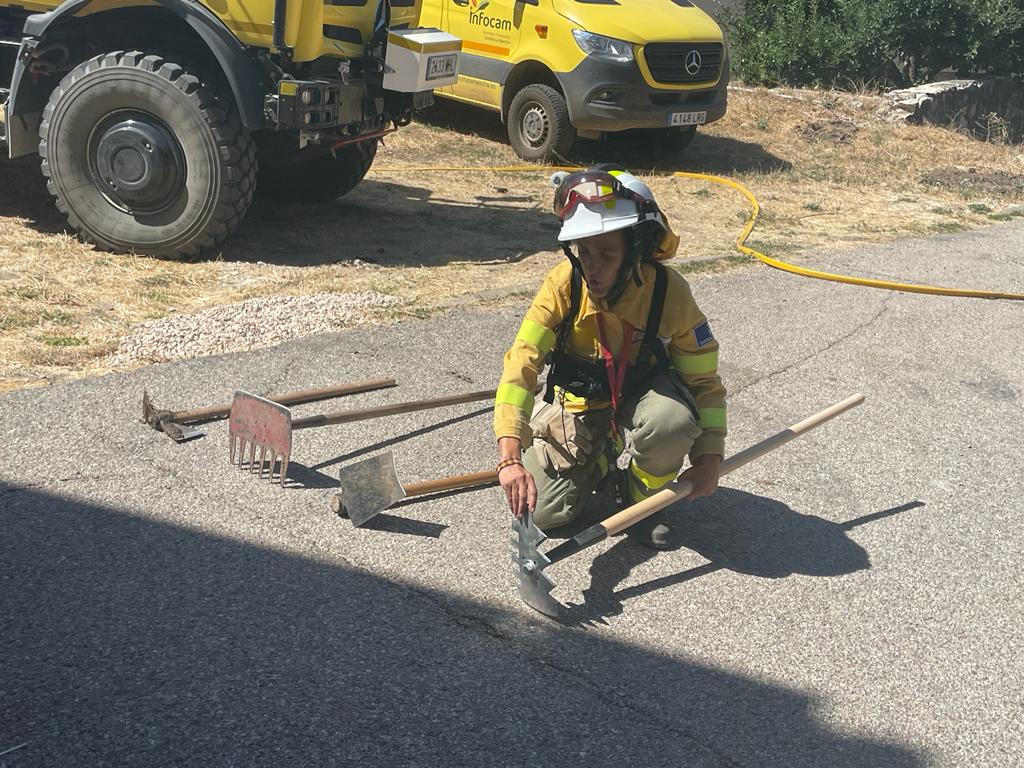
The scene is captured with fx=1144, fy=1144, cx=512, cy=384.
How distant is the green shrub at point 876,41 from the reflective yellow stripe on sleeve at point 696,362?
12.9 meters

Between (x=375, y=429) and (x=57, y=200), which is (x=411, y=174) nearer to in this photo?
(x=57, y=200)

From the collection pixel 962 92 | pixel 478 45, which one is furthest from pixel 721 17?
pixel 478 45

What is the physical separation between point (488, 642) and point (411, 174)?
24.5 feet

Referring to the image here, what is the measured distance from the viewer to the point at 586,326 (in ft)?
12.5

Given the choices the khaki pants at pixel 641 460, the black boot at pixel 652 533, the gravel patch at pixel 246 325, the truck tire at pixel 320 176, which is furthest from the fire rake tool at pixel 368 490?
the truck tire at pixel 320 176

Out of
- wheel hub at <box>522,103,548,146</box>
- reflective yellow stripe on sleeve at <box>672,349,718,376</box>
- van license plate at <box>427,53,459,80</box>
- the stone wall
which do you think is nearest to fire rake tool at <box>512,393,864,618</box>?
reflective yellow stripe on sleeve at <box>672,349,718,376</box>

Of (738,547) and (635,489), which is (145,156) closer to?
(635,489)

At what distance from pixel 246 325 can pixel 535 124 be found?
6.01m

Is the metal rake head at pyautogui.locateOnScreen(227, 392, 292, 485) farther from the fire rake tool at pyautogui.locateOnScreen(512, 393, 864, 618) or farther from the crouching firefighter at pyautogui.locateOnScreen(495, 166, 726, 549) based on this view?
the fire rake tool at pyautogui.locateOnScreen(512, 393, 864, 618)

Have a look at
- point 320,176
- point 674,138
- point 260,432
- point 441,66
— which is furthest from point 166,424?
point 674,138

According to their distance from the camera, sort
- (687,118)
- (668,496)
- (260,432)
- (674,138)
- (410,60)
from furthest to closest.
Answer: (674,138) → (687,118) → (410,60) → (260,432) → (668,496)

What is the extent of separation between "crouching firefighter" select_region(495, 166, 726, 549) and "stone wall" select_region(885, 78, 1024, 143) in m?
11.5

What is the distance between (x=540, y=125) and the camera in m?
11.1

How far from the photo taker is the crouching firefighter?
11.5 ft
